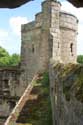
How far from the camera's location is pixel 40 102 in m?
22.5

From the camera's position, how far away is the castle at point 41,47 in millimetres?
31844

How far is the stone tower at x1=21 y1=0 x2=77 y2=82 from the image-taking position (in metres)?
31.7

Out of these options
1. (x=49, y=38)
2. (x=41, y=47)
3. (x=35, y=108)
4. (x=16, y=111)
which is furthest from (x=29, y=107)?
(x=41, y=47)

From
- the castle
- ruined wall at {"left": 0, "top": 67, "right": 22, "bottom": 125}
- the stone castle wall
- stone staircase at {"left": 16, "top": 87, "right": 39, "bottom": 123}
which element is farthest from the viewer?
ruined wall at {"left": 0, "top": 67, "right": 22, "bottom": 125}

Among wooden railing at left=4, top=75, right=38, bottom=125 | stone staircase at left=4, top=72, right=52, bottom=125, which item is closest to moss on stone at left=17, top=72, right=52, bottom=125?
stone staircase at left=4, top=72, right=52, bottom=125

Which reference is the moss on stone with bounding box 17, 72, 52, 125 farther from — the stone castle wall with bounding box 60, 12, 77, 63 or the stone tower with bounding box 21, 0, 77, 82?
the stone castle wall with bounding box 60, 12, 77, 63

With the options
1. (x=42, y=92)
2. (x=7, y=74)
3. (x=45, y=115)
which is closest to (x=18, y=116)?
(x=45, y=115)

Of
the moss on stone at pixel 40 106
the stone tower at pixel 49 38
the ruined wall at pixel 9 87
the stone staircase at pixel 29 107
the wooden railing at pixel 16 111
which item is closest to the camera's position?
the wooden railing at pixel 16 111

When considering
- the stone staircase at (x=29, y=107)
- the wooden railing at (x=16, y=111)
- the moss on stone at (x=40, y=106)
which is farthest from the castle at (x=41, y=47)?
the stone staircase at (x=29, y=107)

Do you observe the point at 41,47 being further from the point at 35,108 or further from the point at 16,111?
the point at 16,111

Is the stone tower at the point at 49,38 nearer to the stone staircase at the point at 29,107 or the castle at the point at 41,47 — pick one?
the castle at the point at 41,47

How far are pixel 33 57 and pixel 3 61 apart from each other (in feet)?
94.6

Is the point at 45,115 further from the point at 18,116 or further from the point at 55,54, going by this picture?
the point at 55,54

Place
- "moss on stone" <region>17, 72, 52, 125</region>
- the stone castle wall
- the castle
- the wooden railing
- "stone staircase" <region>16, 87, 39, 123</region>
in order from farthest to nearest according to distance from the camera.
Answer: the stone castle wall
the castle
"stone staircase" <region>16, 87, 39, 123</region>
"moss on stone" <region>17, 72, 52, 125</region>
the wooden railing
